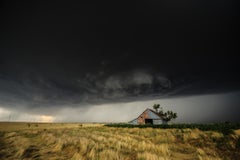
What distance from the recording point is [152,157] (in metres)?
6.71

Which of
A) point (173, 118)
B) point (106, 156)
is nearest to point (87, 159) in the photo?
point (106, 156)

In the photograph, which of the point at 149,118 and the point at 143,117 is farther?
the point at 143,117

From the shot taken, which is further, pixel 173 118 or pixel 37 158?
pixel 173 118

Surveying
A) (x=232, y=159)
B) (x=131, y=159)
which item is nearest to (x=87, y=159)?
(x=131, y=159)

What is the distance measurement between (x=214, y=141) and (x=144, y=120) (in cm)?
3366

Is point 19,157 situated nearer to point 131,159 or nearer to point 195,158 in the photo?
point 131,159

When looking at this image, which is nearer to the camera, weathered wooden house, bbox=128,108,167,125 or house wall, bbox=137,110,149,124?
weathered wooden house, bbox=128,108,167,125

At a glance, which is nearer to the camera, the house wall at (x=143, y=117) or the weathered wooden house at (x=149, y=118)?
the weathered wooden house at (x=149, y=118)

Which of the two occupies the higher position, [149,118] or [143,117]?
[143,117]

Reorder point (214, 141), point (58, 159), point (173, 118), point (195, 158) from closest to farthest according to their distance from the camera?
1. point (58, 159)
2. point (195, 158)
3. point (214, 141)
4. point (173, 118)

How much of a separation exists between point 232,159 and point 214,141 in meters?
6.20

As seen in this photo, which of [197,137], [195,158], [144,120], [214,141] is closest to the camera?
[195,158]

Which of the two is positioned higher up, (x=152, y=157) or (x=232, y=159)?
(x=152, y=157)

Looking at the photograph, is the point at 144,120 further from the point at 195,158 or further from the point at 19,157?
the point at 19,157
